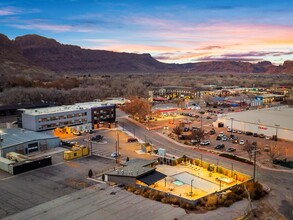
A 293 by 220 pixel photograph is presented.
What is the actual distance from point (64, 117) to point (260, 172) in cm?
2836

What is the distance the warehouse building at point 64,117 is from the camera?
42.1 metres

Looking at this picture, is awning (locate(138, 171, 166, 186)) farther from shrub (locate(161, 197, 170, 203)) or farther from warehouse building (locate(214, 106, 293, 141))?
warehouse building (locate(214, 106, 293, 141))

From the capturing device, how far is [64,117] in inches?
1753

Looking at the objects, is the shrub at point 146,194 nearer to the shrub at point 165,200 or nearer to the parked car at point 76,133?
the shrub at point 165,200

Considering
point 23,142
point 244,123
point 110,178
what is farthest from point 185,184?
point 244,123

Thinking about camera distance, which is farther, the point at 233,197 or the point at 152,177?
the point at 152,177

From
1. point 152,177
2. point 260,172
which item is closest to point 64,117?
point 152,177

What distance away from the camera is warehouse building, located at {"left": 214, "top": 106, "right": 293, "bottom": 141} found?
4047 cm

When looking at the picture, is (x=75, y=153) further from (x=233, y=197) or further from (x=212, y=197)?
(x=233, y=197)

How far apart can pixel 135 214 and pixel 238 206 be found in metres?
6.93

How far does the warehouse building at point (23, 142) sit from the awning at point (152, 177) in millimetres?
15526

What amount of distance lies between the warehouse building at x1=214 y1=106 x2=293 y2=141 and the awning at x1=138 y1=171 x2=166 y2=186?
2256cm

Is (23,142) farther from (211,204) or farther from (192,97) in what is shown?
(192,97)

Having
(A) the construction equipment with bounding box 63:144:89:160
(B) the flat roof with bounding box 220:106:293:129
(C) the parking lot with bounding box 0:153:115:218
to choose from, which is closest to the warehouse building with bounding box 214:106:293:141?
(B) the flat roof with bounding box 220:106:293:129
